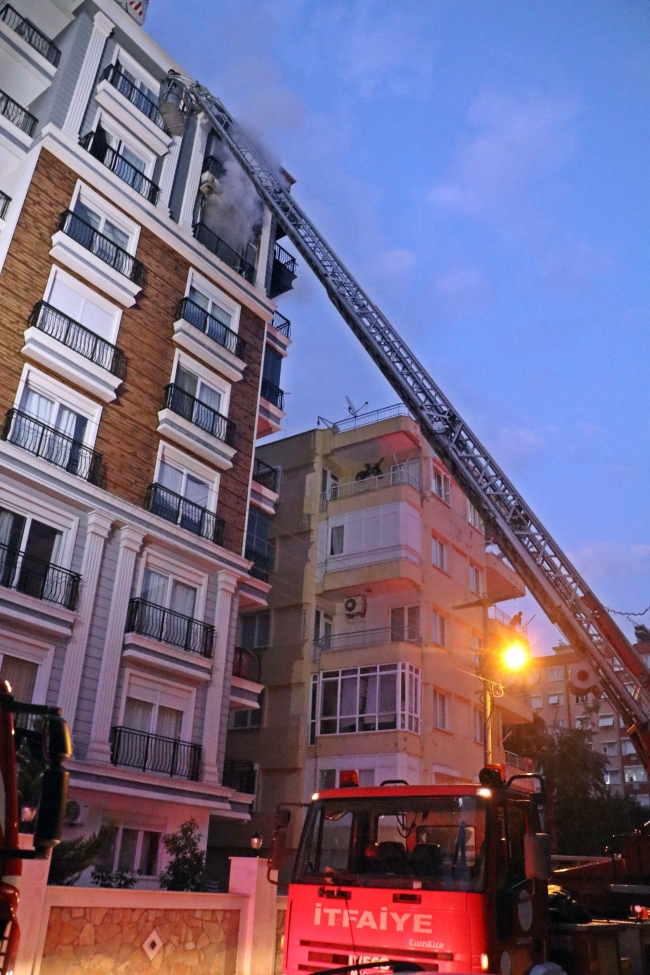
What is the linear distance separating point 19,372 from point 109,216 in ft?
21.2

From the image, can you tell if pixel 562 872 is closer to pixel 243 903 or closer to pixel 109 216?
pixel 243 903

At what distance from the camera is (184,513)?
24250 millimetres

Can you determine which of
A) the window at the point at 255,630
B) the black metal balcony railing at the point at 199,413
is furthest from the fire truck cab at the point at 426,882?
the window at the point at 255,630

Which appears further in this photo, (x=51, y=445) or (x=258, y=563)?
(x=258, y=563)

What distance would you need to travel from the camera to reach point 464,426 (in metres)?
18.4

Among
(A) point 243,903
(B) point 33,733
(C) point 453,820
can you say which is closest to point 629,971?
(C) point 453,820

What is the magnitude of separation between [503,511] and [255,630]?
709 inches

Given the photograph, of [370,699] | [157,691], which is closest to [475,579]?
[370,699]

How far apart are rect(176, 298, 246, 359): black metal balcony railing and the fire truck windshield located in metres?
19.6

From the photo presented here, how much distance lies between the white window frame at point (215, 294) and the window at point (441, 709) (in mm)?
14966

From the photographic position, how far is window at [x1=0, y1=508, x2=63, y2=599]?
63.8 ft

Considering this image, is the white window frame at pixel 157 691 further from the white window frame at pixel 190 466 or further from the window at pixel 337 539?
the window at pixel 337 539

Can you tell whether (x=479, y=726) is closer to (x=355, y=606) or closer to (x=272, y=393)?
(x=355, y=606)

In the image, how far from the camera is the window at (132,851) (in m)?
20.2
